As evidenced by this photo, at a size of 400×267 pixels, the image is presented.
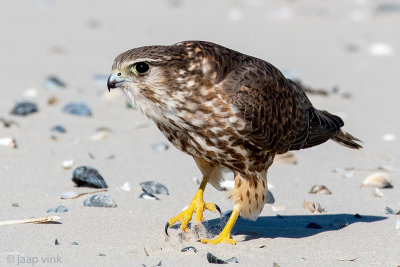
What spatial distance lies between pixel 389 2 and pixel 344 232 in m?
10.1

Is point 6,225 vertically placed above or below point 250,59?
below

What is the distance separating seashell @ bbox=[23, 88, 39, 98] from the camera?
9781 millimetres

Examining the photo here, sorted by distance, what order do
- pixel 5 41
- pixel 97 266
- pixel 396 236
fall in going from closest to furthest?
pixel 97 266 < pixel 396 236 < pixel 5 41

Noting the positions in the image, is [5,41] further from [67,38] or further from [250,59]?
[250,59]

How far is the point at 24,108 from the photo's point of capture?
30.0 ft

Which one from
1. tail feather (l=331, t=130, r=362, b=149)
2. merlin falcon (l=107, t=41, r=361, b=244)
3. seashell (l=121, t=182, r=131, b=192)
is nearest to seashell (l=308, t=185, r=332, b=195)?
tail feather (l=331, t=130, r=362, b=149)

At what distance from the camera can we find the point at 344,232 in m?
6.66

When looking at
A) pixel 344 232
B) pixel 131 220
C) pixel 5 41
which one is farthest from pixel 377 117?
pixel 5 41

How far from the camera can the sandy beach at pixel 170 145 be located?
6.05 m

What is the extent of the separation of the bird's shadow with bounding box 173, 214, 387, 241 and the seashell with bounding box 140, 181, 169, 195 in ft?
1.90

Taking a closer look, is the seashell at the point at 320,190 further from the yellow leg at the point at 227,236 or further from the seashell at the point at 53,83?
the seashell at the point at 53,83

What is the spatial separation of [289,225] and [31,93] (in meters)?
4.23

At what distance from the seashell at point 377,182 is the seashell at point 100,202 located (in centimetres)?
249

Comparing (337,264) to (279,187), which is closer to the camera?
(337,264)
